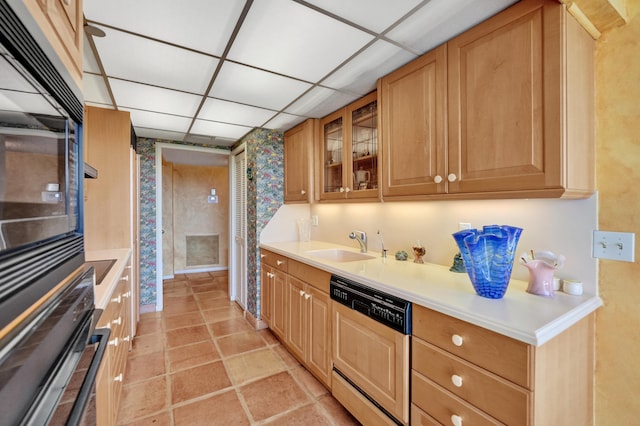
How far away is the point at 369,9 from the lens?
1248 millimetres

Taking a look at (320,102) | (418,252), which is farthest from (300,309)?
(320,102)

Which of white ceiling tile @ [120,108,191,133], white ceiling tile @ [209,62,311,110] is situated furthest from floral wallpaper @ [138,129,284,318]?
white ceiling tile @ [209,62,311,110]

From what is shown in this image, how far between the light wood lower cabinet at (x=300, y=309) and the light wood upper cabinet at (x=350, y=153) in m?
0.72

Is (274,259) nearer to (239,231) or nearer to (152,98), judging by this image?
(239,231)

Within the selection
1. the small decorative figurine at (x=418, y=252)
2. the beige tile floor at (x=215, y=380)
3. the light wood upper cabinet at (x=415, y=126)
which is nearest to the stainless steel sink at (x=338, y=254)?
the small decorative figurine at (x=418, y=252)

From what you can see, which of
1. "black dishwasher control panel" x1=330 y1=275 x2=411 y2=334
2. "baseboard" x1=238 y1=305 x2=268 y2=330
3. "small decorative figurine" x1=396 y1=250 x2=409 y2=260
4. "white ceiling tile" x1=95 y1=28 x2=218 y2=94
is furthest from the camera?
"baseboard" x1=238 y1=305 x2=268 y2=330

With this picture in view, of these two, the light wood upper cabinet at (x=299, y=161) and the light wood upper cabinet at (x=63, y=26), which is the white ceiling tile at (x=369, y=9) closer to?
the light wood upper cabinet at (x=63, y=26)

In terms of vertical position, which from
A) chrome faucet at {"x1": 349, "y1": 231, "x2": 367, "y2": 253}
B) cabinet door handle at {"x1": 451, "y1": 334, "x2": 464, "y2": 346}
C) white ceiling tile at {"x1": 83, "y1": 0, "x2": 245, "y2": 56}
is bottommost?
cabinet door handle at {"x1": 451, "y1": 334, "x2": 464, "y2": 346}

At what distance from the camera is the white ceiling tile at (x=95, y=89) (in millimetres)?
1890

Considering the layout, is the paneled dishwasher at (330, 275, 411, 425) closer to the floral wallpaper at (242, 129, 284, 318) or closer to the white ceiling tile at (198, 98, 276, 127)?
the floral wallpaper at (242, 129, 284, 318)

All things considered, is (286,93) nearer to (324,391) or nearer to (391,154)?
(391,154)

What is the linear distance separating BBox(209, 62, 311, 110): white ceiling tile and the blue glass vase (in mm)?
1531

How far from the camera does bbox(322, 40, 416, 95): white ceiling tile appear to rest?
1596 mm

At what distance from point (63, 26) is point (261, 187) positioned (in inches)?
92.4
